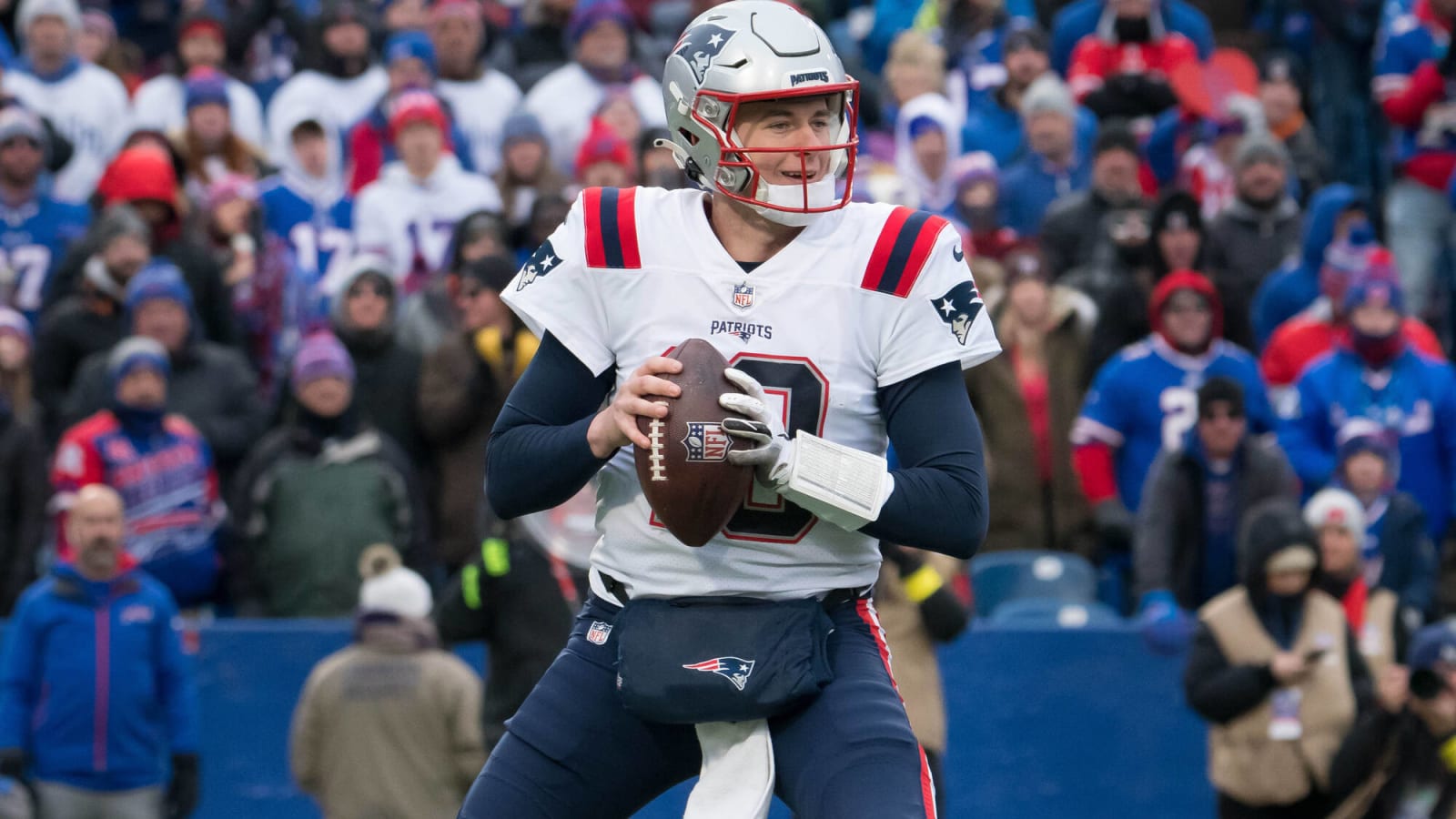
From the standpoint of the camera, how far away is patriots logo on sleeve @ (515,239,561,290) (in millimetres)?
4016

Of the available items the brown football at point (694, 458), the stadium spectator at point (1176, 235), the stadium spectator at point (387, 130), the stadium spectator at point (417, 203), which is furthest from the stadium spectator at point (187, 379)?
the brown football at point (694, 458)

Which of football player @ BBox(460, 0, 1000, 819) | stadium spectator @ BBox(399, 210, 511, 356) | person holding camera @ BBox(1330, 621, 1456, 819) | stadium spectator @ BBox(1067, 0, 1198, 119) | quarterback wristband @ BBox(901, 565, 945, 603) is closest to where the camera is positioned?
football player @ BBox(460, 0, 1000, 819)

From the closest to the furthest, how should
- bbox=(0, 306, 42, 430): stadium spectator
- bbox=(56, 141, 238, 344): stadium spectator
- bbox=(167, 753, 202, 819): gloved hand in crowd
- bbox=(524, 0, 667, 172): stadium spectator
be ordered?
1. bbox=(167, 753, 202, 819): gloved hand in crowd
2. bbox=(0, 306, 42, 430): stadium spectator
3. bbox=(56, 141, 238, 344): stadium spectator
4. bbox=(524, 0, 667, 172): stadium spectator

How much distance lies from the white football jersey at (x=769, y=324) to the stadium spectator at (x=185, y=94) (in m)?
7.73

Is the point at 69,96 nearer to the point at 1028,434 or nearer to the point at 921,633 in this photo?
the point at 1028,434

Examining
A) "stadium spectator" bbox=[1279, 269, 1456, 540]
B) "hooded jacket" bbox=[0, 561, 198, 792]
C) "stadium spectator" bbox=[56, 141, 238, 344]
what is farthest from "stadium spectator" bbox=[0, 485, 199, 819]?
"stadium spectator" bbox=[1279, 269, 1456, 540]

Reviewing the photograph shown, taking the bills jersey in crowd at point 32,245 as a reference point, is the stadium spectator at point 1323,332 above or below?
below

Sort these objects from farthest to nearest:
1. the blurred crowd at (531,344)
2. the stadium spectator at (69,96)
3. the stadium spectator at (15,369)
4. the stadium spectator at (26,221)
→ the stadium spectator at (69,96) → the stadium spectator at (26,221) → the stadium spectator at (15,369) → the blurred crowd at (531,344)

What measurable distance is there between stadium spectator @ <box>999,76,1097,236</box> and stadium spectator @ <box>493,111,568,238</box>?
7.39 feet

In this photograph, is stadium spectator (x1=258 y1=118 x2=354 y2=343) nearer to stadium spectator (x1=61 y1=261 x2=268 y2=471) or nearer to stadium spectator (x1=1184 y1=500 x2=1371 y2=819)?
stadium spectator (x1=61 y1=261 x2=268 y2=471)

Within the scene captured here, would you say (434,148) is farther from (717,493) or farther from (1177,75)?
(717,493)

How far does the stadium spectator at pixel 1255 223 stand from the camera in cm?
1074

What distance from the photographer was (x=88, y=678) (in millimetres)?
8062

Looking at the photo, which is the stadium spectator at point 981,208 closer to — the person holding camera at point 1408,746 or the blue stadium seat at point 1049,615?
the blue stadium seat at point 1049,615
